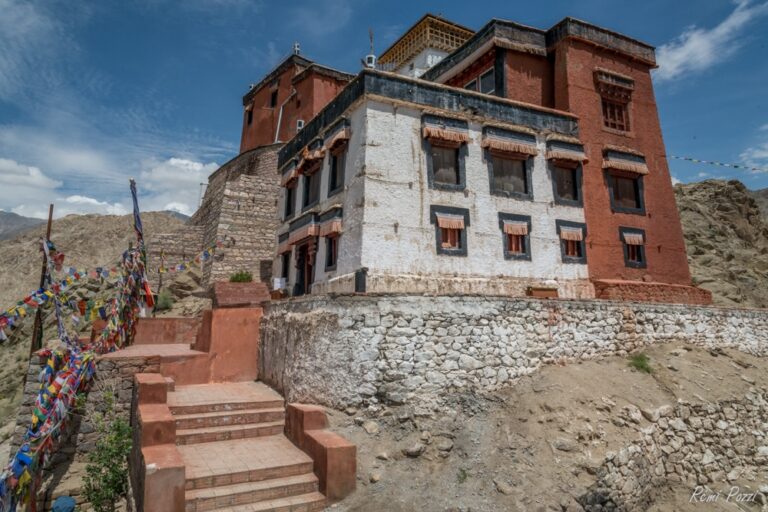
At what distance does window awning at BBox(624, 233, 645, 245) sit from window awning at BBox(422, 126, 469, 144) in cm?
717

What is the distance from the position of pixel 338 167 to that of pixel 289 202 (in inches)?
179

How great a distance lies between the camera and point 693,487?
376 inches

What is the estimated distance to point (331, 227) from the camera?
1384 cm

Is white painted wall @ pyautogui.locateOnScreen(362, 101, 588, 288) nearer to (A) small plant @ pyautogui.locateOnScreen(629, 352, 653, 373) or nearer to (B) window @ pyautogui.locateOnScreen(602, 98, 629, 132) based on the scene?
(A) small plant @ pyautogui.locateOnScreen(629, 352, 653, 373)

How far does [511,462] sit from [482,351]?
2359 millimetres

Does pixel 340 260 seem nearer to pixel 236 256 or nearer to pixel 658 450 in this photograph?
pixel 658 450

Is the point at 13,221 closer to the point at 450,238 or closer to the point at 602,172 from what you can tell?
the point at 450,238

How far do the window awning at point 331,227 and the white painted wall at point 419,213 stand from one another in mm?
1393

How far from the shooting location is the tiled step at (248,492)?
6746mm

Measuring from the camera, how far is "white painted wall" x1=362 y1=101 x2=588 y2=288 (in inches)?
504

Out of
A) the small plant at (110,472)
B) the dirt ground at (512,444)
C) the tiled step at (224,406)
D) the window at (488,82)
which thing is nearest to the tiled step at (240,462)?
the tiled step at (224,406)

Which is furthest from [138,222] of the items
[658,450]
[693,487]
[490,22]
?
[693,487]

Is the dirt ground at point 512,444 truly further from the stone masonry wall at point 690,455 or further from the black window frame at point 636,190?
the black window frame at point 636,190

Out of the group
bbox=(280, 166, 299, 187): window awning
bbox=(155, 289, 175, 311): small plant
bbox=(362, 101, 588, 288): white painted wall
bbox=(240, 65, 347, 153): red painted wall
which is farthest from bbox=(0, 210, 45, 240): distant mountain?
bbox=(362, 101, 588, 288): white painted wall
